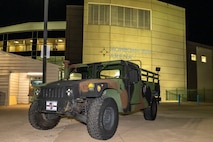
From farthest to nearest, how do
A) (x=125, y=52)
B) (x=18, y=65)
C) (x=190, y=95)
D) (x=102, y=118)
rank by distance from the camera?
(x=190, y=95) < (x=125, y=52) < (x=18, y=65) < (x=102, y=118)

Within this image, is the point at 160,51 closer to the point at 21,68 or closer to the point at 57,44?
the point at 57,44

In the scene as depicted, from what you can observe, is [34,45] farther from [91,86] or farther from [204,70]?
[91,86]

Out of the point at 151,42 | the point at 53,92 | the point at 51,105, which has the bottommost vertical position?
the point at 51,105

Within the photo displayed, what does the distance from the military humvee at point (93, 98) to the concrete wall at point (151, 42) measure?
64.6 feet

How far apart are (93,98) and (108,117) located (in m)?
0.61

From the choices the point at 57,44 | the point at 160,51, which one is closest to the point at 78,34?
the point at 57,44

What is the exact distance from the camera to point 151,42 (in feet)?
97.7

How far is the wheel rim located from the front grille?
1.12 metres

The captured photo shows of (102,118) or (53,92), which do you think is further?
(53,92)

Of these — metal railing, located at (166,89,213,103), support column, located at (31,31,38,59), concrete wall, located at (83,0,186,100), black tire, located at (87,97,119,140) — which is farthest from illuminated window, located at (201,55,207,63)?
black tire, located at (87,97,119,140)

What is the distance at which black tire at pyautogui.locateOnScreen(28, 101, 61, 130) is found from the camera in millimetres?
6852

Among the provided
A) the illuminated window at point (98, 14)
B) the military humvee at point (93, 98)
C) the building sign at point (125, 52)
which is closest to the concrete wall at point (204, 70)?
the building sign at point (125, 52)

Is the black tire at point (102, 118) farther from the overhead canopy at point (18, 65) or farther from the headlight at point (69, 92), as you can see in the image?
the overhead canopy at point (18, 65)

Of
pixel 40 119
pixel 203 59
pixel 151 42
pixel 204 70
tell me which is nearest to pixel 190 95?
pixel 204 70
